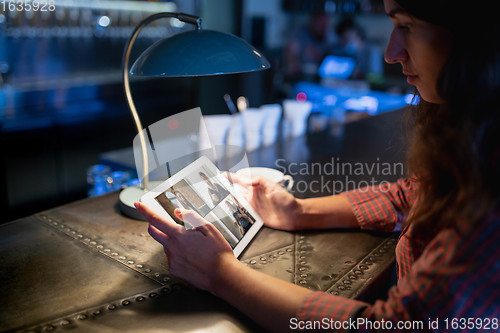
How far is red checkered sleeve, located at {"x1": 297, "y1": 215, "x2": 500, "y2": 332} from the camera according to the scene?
643mm

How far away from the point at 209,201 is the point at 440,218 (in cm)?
53

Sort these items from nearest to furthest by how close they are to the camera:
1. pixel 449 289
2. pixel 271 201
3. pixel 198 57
Result: 1. pixel 449 289
2. pixel 198 57
3. pixel 271 201

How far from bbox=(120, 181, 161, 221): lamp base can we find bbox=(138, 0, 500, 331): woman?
29 cm

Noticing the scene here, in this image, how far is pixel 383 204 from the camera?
1.22 meters

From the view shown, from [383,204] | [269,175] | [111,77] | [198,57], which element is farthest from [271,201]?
[111,77]

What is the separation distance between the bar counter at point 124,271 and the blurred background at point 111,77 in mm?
2086

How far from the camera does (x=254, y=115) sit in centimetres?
219

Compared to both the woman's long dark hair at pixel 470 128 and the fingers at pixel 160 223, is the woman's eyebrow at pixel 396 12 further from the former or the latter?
the fingers at pixel 160 223

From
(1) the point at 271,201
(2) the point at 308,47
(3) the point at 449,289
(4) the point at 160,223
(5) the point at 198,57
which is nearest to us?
(3) the point at 449,289

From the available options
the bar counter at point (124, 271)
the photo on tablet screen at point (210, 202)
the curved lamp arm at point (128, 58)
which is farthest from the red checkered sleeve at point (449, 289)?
the curved lamp arm at point (128, 58)

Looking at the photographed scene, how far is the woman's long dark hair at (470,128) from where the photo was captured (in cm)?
67

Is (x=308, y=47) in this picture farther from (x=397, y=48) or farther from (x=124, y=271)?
(x=124, y=271)

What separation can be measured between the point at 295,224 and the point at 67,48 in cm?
318

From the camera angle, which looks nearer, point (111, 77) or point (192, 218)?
point (192, 218)
